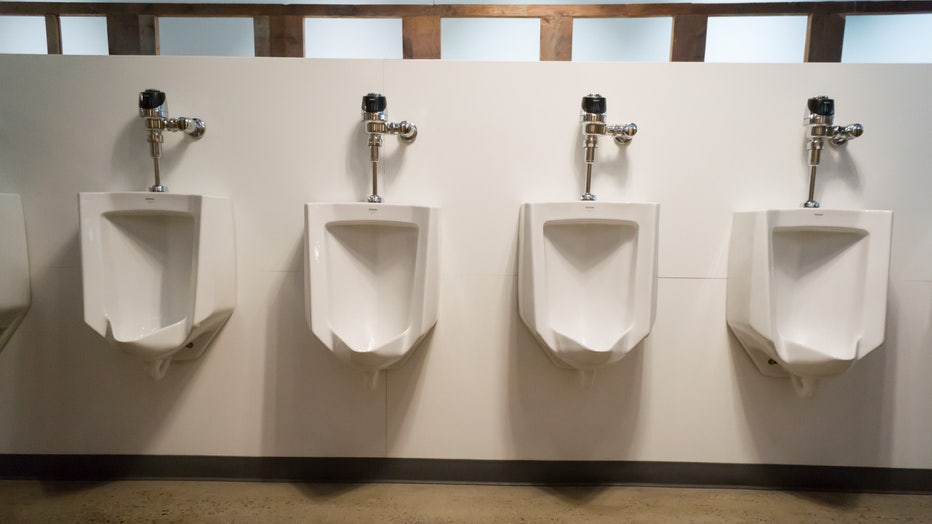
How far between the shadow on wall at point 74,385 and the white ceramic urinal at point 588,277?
1.03 metres

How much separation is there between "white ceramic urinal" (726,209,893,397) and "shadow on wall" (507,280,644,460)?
311 mm

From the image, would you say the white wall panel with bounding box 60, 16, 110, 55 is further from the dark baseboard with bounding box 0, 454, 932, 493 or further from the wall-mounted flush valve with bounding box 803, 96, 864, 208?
the wall-mounted flush valve with bounding box 803, 96, 864, 208

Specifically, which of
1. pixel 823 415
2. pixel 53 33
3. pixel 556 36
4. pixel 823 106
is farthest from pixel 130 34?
pixel 823 415

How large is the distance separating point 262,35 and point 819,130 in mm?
1648

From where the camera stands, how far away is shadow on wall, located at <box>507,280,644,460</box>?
3.40 ft

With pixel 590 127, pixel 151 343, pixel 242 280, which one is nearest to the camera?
pixel 151 343

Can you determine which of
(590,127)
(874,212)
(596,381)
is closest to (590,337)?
(596,381)

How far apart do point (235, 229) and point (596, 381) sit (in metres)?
1.14

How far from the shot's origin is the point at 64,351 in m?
1.04

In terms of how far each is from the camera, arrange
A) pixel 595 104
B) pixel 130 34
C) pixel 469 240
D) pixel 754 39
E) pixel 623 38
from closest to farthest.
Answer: pixel 595 104, pixel 469 240, pixel 130 34, pixel 754 39, pixel 623 38

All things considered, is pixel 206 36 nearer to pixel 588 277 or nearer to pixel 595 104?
pixel 595 104

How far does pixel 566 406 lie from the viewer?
1.04m

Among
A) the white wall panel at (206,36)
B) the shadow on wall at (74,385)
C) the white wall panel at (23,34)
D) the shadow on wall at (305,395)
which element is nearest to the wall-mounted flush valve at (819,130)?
the shadow on wall at (305,395)

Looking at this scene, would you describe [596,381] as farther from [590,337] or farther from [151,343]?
[151,343]
